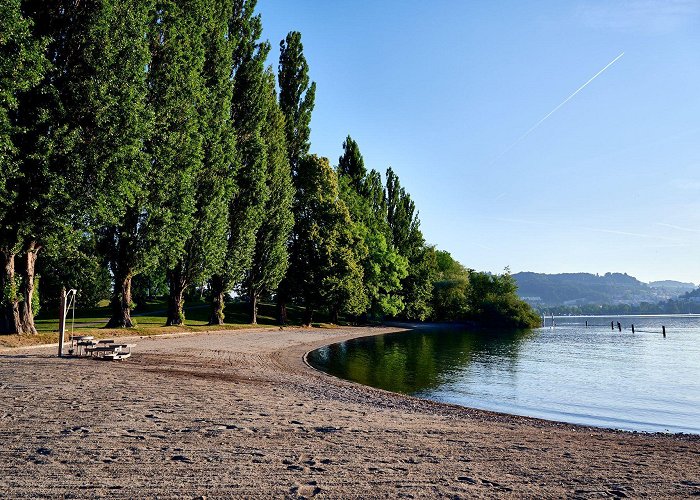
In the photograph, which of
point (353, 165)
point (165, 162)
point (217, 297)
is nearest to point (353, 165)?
point (353, 165)

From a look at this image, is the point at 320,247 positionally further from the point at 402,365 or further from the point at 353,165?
the point at 402,365

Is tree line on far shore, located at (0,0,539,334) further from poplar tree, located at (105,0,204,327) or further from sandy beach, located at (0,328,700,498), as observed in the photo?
sandy beach, located at (0,328,700,498)

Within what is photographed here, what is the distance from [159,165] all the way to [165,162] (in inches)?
17.8

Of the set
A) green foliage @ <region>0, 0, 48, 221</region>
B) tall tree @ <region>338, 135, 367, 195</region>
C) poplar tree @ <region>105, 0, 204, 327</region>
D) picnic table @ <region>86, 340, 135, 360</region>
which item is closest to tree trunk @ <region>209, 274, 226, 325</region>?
poplar tree @ <region>105, 0, 204, 327</region>

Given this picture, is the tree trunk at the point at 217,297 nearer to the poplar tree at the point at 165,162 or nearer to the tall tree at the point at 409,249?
the poplar tree at the point at 165,162

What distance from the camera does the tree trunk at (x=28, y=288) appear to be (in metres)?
25.1

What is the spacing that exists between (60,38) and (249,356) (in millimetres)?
19047

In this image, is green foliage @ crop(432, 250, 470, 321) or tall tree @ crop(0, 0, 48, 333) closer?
tall tree @ crop(0, 0, 48, 333)

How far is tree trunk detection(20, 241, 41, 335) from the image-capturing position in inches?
989

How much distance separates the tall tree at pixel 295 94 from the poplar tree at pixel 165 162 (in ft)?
74.5

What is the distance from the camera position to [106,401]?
1130cm

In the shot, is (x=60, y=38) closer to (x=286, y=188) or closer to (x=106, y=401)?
(x=106, y=401)

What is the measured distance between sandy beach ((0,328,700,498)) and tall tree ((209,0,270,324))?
2993cm

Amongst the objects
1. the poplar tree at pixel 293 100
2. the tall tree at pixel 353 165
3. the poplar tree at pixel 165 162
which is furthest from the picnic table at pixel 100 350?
the tall tree at pixel 353 165
